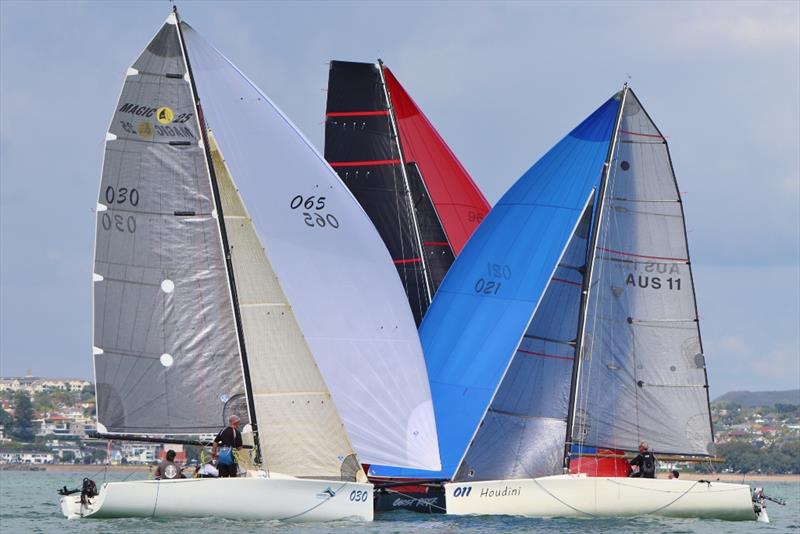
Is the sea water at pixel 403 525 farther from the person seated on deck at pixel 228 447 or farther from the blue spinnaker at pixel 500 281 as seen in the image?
the blue spinnaker at pixel 500 281

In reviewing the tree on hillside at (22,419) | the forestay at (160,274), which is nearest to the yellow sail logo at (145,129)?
the forestay at (160,274)

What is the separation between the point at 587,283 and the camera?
3281 cm

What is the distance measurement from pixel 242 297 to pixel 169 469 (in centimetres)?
317

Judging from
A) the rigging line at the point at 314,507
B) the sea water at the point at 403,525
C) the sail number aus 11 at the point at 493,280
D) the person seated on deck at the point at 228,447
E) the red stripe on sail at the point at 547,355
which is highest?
the sail number aus 11 at the point at 493,280

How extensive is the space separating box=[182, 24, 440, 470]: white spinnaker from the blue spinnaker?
265cm

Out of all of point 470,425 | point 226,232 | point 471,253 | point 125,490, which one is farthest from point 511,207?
Result: point 125,490

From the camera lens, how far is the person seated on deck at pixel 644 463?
31875mm

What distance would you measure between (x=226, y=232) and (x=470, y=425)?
620cm

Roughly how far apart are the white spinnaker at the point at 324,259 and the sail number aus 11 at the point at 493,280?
146 inches

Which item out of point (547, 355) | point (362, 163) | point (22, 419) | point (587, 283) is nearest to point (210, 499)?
point (547, 355)

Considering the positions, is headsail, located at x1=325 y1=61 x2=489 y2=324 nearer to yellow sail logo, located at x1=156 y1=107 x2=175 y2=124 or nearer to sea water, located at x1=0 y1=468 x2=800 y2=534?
sea water, located at x1=0 y1=468 x2=800 y2=534

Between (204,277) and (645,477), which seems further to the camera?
(645,477)

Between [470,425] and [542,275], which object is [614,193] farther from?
[470,425]

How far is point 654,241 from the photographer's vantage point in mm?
32938
